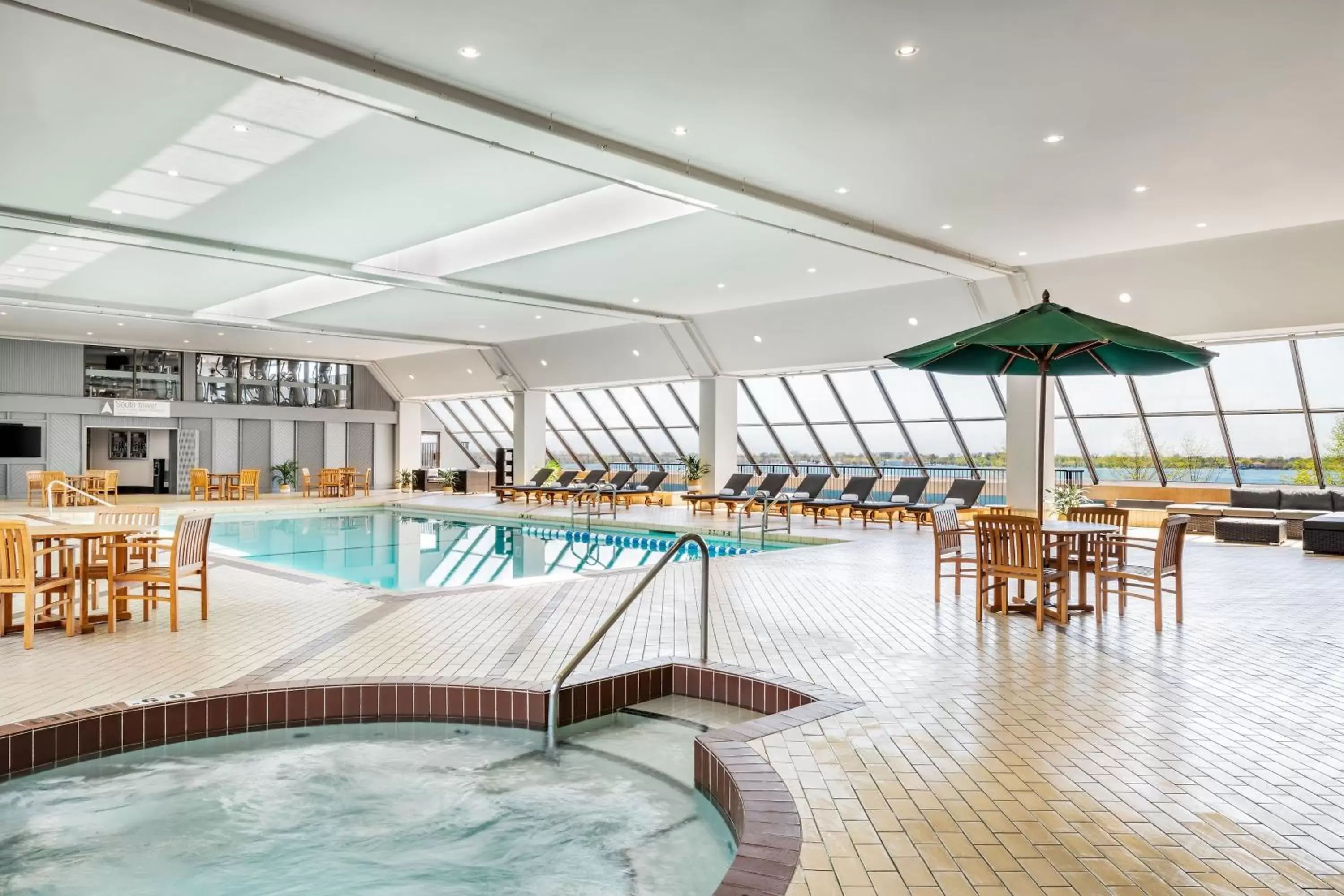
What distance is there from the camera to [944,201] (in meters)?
8.20

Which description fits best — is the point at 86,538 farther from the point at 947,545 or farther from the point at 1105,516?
the point at 1105,516

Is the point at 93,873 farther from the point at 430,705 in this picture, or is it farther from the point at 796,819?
the point at 796,819

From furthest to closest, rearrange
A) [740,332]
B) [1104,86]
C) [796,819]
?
[740,332]
[1104,86]
[796,819]

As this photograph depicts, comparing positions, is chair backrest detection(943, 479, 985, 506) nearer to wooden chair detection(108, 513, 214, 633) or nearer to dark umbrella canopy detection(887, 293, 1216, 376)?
dark umbrella canopy detection(887, 293, 1216, 376)

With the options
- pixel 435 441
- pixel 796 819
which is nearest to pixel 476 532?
pixel 796 819

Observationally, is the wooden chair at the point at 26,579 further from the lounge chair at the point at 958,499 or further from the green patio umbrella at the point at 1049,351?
the lounge chair at the point at 958,499

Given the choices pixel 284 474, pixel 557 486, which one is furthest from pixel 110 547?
pixel 284 474

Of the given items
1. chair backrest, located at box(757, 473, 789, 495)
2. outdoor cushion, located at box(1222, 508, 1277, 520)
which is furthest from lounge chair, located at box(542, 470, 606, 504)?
outdoor cushion, located at box(1222, 508, 1277, 520)

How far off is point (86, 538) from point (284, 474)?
18568mm

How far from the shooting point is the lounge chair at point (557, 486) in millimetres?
18781

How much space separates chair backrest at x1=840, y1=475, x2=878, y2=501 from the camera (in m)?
14.7

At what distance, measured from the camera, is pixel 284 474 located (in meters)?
22.8

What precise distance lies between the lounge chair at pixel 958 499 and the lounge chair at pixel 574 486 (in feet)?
23.4

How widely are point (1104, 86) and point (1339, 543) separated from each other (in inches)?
303
